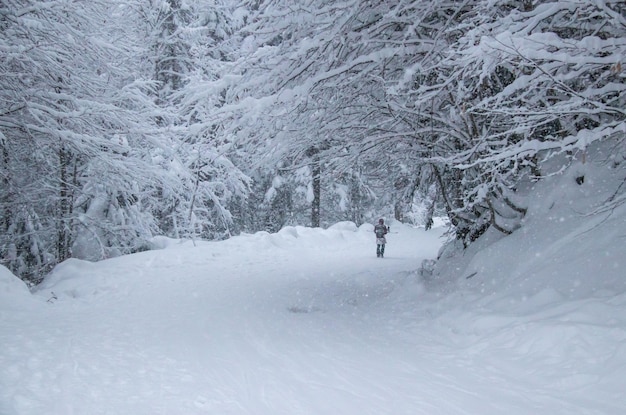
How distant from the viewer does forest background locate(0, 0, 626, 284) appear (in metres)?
4.60

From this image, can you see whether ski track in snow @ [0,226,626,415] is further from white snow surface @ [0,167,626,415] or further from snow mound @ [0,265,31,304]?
snow mound @ [0,265,31,304]

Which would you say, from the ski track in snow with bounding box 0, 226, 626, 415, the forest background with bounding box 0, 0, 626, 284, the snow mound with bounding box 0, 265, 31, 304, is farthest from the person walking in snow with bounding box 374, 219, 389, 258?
the snow mound with bounding box 0, 265, 31, 304

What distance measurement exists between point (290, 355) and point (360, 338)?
48.0 inches

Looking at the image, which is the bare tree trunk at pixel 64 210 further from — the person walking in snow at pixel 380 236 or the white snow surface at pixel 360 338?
the person walking in snow at pixel 380 236

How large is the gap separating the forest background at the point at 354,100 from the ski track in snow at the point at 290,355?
1.90 m

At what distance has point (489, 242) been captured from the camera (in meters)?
8.29

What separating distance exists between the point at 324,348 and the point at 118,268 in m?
7.79

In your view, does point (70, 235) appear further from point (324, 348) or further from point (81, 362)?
point (324, 348)

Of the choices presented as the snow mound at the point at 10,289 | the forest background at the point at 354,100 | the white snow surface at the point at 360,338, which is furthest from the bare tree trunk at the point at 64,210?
the snow mound at the point at 10,289

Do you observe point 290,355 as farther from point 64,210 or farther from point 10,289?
point 64,210

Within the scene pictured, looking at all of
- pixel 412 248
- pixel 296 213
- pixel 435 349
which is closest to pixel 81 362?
pixel 435 349

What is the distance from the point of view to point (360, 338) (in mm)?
5961

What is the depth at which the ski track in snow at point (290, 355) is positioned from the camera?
150 inches

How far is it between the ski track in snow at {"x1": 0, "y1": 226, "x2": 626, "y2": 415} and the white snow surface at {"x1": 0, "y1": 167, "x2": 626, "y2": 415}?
0.02 metres
